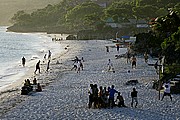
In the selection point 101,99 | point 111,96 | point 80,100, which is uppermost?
point 111,96

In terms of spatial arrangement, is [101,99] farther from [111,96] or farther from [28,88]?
[28,88]

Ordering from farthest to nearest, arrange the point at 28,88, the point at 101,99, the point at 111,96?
1. the point at 28,88
2. the point at 101,99
3. the point at 111,96

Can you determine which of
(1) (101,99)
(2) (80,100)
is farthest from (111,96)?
(2) (80,100)

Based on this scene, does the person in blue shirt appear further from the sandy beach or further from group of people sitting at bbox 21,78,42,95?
group of people sitting at bbox 21,78,42,95

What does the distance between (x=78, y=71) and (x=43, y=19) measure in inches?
4728

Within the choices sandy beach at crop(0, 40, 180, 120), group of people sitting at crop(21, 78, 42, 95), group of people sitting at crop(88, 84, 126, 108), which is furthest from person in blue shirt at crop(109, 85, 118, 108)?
group of people sitting at crop(21, 78, 42, 95)

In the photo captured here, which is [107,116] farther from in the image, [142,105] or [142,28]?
[142,28]

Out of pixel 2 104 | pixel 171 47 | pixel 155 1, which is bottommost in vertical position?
pixel 2 104

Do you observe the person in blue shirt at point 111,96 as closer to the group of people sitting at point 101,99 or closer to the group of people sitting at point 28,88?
the group of people sitting at point 101,99

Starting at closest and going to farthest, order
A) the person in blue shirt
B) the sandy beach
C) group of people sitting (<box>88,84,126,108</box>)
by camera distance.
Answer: the sandy beach → the person in blue shirt → group of people sitting (<box>88,84,126,108</box>)

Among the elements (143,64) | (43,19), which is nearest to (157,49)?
(143,64)

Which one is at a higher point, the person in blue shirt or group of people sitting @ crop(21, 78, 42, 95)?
the person in blue shirt

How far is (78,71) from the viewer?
30.0 meters

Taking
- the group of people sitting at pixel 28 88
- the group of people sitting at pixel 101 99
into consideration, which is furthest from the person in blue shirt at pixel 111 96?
the group of people sitting at pixel 28 88
